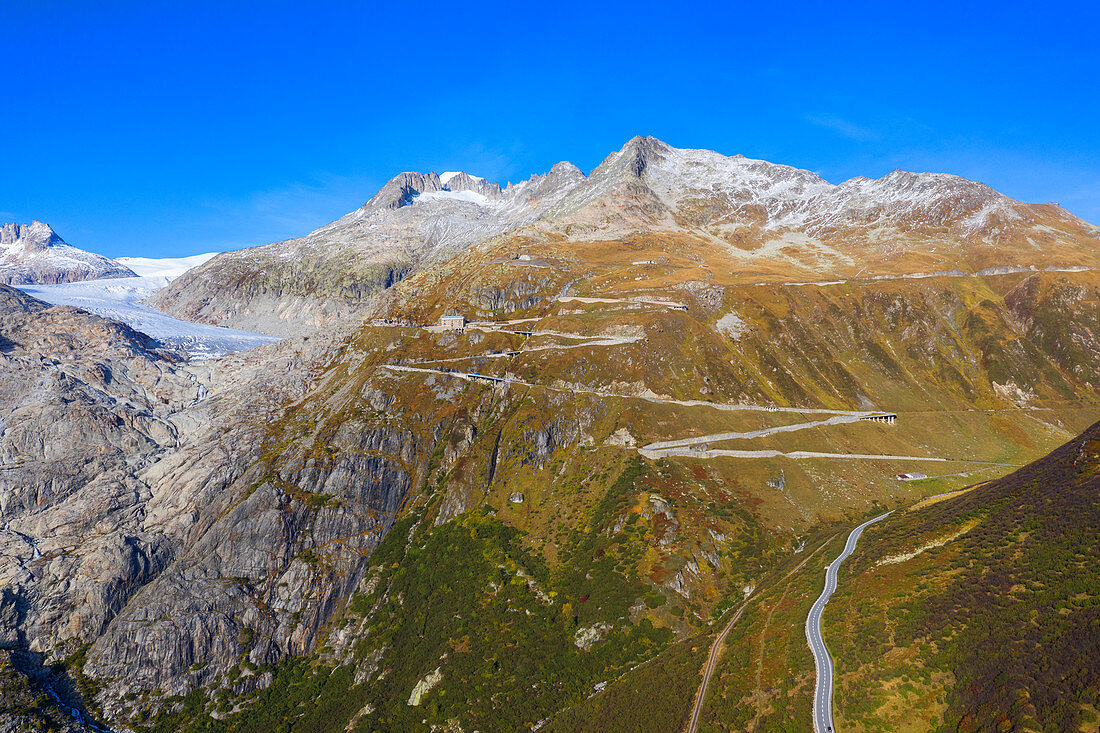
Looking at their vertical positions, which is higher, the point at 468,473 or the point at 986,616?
the point at 468,473

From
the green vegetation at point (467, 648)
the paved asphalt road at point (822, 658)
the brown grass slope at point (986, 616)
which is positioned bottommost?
the green vegetation at point (467, 648)

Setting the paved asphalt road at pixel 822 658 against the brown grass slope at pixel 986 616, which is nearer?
the brown grass slope at pixel 986 616

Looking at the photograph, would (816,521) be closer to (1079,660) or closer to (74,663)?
(1079,660)

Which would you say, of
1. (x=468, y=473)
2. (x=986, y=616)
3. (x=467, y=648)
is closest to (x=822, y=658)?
(x=986, y=616)

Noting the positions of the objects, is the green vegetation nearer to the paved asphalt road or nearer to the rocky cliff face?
the rocky cliff face

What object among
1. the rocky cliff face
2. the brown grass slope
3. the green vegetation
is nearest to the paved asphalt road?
the brown grass slope

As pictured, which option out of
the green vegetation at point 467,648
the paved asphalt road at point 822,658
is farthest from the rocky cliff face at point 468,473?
the paved asphalt road at point 822,658

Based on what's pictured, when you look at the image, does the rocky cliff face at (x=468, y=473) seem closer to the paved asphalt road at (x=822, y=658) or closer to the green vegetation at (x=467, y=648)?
the green vegetation at (x=467, y=648)

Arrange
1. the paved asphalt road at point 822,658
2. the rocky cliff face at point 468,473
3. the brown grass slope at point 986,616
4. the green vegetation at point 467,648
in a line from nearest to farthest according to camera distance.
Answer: the brown grass slope at point 986,616 → the paved asphalt road at point 822,658 → the green vegetation at point 467,648 → the rocky cliff face at point 468,473

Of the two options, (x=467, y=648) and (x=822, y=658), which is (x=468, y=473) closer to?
(x=467, y=648)
